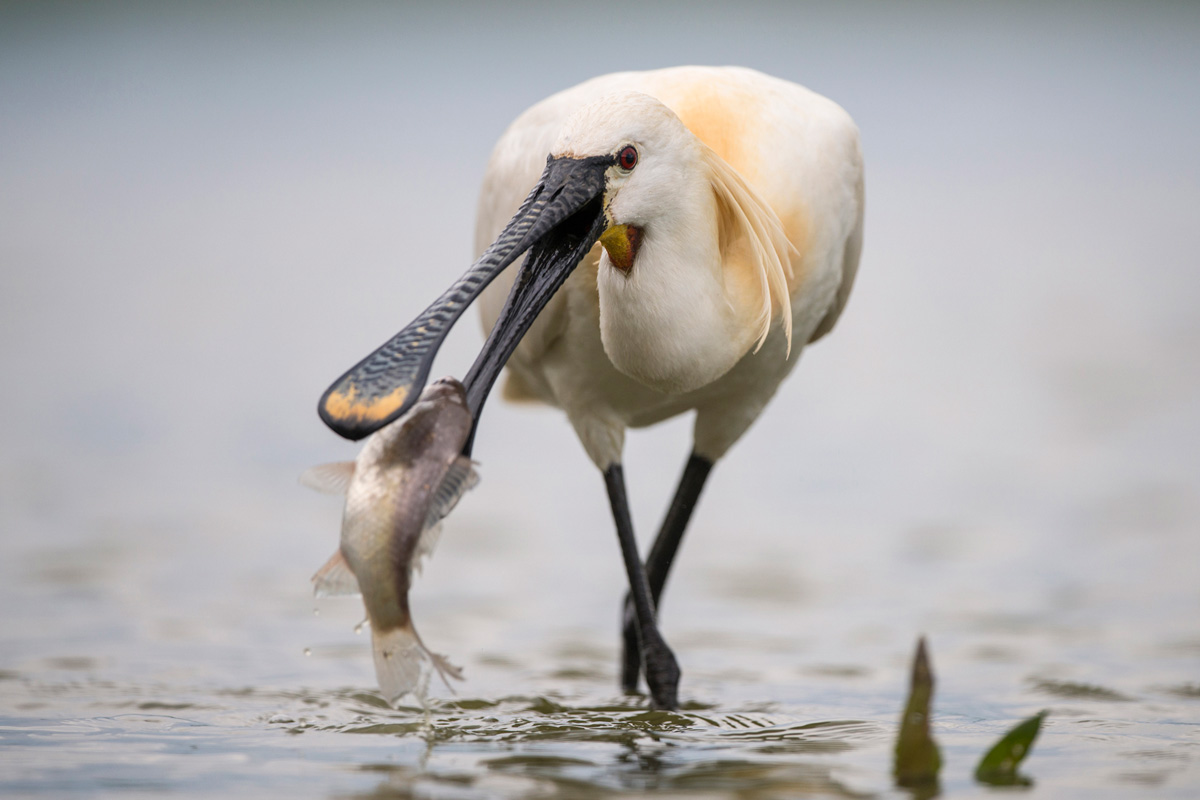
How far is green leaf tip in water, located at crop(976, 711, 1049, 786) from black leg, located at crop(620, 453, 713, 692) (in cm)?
210

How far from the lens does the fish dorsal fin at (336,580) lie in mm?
3582

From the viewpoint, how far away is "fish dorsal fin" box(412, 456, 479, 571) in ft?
11.5

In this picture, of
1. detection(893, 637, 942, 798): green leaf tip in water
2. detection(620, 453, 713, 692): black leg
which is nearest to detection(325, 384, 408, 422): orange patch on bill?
detection(893, 637, 942, 798): green leaf tip in water

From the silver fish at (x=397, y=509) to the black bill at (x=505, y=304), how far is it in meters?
0.13

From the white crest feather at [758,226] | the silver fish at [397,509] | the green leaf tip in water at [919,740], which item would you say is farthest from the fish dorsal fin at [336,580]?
the white crest feather at [758,226]

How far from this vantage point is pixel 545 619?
22.0 ft

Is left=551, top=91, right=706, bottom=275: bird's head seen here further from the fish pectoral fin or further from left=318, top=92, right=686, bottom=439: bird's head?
the fish pectoral fin

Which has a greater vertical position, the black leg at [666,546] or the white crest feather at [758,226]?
the white crest feather at [758,226]

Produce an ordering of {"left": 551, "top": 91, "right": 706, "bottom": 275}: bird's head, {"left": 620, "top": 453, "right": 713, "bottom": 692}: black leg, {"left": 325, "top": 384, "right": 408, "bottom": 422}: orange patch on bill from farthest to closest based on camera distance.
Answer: {"left": 620, "top": 453, "right": 713, "bottom": 692}: black leg, {"left": 551, "top": 91, "right": 706, "bottom": 275}: bird's head, {"left": 325, "top": 384, "right": 408, "bottom": 422}: orange patch on bill

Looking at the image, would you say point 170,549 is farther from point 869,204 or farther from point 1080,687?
point 869,204

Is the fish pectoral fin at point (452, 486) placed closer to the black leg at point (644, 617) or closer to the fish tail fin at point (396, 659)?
the fish tail fin at point (396, 659)

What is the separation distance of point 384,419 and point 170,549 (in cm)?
465

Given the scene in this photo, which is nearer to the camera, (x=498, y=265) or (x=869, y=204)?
(x=498, y=265)

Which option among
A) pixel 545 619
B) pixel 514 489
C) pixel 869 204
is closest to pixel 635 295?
pixel 545 619
